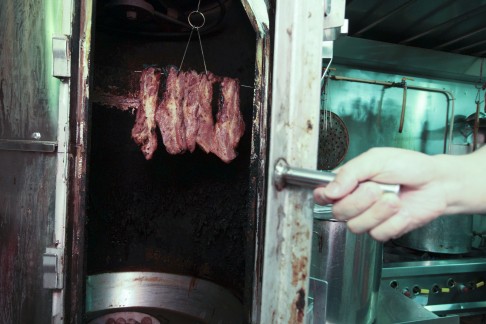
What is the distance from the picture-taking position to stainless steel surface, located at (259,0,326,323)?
2.15 ft

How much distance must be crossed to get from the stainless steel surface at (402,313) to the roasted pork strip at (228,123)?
1391mm

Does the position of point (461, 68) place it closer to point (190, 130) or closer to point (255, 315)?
point (190, 130)

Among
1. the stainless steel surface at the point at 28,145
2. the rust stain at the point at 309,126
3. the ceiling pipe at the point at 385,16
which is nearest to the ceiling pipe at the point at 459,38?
the ceiling pipe at the point at 385,16

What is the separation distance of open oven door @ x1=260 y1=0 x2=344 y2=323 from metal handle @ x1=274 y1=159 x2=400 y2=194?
0.02 meters

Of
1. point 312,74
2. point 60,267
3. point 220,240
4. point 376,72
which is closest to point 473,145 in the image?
point 376,72

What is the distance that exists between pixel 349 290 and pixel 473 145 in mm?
2656

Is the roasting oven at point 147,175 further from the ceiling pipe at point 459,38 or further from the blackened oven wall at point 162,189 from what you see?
the ceiling pipe at point 459,38

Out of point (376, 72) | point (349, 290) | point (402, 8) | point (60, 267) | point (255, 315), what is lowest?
point (349, 290)

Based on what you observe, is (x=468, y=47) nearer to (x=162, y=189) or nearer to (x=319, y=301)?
(x=162, y=189)

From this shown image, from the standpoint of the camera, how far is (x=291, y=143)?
0.65 metres

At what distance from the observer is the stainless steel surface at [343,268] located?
173 centimetres

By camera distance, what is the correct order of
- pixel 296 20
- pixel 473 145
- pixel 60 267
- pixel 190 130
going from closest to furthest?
pixel 296 20 → pixel 60 267 → pixel 190 130 → pixel 473 145

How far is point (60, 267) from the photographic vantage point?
1.19 m

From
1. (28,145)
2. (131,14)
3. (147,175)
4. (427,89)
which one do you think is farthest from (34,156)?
(427,89)
